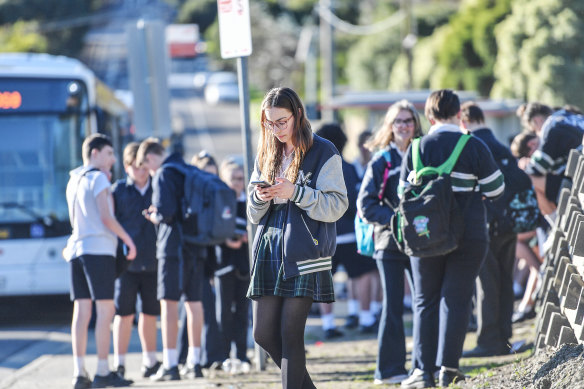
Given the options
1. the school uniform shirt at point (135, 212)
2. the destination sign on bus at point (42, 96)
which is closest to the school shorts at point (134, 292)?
the school uniform shirt at point (135, 212)

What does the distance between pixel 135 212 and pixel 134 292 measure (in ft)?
2.33

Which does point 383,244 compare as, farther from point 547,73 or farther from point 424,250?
point 547,73

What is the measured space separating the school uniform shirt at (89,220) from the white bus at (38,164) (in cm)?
436

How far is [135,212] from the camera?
27.6ft

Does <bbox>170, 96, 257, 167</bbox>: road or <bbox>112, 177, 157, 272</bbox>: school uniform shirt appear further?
<bbox>170, 96, 257, 167</bbox>: road

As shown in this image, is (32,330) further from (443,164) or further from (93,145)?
(443,164)

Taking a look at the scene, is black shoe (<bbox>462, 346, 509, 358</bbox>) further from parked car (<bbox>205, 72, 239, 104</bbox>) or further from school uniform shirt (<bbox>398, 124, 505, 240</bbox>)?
parked car (<bbox>205, 72, 239, 104</bbox>)

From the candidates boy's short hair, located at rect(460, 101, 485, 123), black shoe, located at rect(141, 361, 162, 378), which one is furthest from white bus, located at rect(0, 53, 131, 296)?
boy's short hair, located at rect(460, 101, 485, 123)

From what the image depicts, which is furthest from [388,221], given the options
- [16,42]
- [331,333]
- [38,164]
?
[16,42]

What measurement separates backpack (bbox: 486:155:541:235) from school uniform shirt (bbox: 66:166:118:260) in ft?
10.6

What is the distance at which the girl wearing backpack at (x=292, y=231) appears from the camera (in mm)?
5082

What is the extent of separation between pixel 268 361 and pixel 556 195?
9.75 feet

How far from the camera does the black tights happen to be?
511 cm

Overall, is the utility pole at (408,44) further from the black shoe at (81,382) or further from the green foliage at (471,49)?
the black shoe at (81,382)
